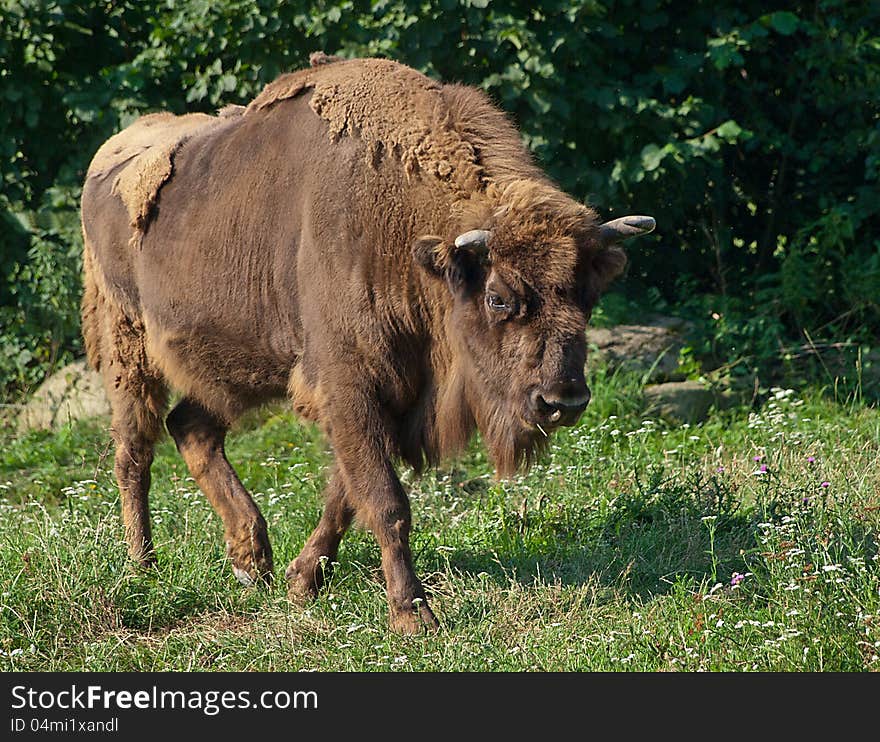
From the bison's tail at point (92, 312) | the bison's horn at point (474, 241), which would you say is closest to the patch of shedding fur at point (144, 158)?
the bison's tail at point (92, 312)

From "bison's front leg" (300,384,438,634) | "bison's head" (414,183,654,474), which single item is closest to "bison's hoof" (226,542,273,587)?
"bison's front leg" (300,384,438,634)

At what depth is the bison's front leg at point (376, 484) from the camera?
5.12 meters

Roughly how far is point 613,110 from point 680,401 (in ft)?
6.35

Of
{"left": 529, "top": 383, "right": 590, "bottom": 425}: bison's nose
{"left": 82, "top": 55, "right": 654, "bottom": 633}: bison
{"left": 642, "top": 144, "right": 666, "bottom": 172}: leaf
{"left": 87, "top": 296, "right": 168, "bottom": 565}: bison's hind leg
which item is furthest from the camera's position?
{"left": 642, "top": 144, "right": 666, "bottom": 172}: leaf

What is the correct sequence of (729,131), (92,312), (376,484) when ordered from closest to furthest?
(376,484)
(92,312)
(729,131)

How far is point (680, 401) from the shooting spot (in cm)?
826

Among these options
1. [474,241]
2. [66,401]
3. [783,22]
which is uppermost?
[783,22]

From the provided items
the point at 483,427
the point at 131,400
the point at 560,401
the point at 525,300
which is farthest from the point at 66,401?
the point at 560,401

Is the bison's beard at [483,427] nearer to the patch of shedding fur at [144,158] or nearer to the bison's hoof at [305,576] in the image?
the bison's hoof at [305,576]

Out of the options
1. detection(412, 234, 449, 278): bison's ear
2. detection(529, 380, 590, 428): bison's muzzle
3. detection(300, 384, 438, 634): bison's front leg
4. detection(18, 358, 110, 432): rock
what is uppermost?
detection(412, 234, 449, 278): bison's ear

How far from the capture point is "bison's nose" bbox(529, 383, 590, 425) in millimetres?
4711

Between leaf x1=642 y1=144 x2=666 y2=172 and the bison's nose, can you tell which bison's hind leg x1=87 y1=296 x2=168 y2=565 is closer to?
the bison's nose

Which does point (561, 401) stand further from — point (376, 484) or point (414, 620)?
point (414, 620)

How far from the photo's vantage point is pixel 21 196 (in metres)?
9.55
